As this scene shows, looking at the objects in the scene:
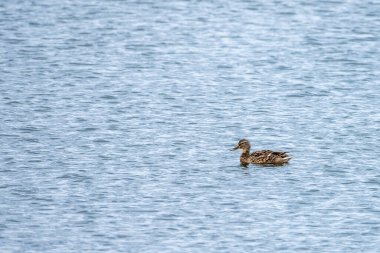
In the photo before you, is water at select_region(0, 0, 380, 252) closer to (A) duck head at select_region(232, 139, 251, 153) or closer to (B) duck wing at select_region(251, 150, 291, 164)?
(B) duck wing at select_region(251, 150, 291, 164)

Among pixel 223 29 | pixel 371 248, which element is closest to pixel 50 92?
pixel 223 29

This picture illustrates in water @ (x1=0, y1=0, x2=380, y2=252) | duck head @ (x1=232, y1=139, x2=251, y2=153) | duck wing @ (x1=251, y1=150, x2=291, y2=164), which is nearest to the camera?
water @ (x1=0, y1=0, x2=380, y2=252)

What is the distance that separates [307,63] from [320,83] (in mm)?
2093

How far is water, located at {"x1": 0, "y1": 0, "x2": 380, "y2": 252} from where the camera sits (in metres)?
18.7

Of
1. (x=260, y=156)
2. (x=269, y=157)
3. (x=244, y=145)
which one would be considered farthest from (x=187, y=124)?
(x=269, y=157)

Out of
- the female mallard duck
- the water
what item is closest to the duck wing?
the female mallard duck

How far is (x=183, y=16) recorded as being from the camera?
3638 centimetres

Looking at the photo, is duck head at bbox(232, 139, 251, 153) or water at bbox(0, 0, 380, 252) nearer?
water at bbox(0, 0, 380, 252)

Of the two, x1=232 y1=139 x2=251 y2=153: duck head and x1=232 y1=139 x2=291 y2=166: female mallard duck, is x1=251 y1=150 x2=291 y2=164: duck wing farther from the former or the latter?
x1=232 y1=139 x2=251 y2=153: duck head

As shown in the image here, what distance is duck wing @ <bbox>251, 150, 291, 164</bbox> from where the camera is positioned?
21844mm

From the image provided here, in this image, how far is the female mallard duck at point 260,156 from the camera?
21.9 m

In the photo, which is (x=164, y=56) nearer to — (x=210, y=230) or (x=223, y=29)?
(x=223, y=29)

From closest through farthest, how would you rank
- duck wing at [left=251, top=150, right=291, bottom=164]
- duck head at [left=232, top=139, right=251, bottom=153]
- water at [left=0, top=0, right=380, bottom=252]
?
water at [left=0, top=0, right=380, bottom=252], duck wing at [left=251, top=150, right=291, bottom=164], duck head at [left=232, top=139, right=251, bottom=153]

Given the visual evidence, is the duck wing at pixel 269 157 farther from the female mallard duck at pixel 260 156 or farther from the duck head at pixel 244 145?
the duck head at pixel 244 145
